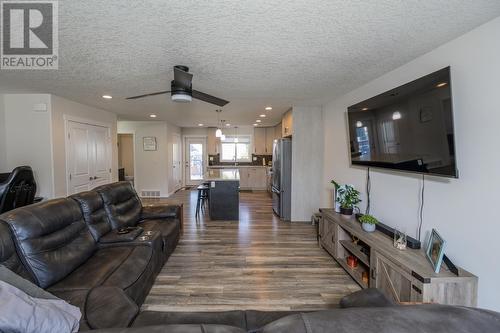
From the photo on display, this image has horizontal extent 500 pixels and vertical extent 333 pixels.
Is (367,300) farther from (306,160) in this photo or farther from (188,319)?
(306,160)

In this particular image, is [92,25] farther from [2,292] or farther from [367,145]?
[367,145]

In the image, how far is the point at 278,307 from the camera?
2219 millimetres

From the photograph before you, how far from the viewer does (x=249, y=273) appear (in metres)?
2.83

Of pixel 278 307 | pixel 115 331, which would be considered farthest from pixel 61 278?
pixel 278 307

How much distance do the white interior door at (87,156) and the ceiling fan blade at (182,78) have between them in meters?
3.04

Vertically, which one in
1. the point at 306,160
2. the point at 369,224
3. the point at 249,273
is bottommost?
the point at 249,273

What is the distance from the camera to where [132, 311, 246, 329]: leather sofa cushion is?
1.33 meters

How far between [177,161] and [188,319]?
7708mm

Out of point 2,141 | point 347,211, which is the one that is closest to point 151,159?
point 2,141

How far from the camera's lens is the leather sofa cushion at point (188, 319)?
133 centimetres

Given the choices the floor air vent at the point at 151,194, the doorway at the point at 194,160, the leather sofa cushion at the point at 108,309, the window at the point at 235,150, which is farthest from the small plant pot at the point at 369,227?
the doorway at the point at 194,160

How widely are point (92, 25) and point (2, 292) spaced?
178 cm

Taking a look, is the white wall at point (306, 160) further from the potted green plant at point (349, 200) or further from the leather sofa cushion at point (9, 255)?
the leather sofa cushion at point (9, 255)

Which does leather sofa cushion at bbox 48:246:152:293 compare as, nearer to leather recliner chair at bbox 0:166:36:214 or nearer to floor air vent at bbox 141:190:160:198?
leather recliner chair at bbox 0:166:36:214
